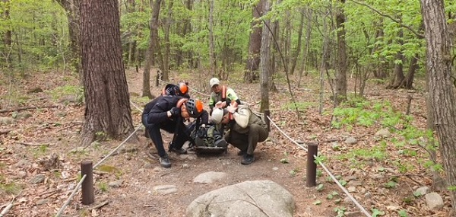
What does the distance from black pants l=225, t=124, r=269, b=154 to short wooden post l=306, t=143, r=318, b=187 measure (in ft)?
4.18

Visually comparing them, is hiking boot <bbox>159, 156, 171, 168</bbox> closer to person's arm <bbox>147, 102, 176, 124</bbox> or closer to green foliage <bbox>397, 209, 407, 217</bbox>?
person's arm <bbox>147, 102, 176, 124</bbox>

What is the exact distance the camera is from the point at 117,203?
471 cm

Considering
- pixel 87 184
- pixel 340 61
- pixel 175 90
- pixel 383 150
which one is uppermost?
pixel 340 61

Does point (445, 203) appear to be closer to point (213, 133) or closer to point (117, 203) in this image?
point (213, 133)

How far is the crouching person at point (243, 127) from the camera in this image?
19.3 ft

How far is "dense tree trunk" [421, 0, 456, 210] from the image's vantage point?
3.40 metres

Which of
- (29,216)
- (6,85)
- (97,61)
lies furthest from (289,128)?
(6,85)

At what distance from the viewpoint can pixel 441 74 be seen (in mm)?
3467

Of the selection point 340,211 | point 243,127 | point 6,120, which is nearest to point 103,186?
point 243,127

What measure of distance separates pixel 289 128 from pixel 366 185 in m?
3.60

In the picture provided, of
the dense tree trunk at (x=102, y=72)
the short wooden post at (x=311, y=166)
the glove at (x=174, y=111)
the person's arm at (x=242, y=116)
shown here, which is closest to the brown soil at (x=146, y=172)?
the short wooden post at (x=311, y=166)

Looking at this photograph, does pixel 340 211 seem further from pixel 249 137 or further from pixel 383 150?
pixel 249 137

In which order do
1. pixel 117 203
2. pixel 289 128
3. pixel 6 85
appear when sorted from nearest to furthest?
1. pixel 117 203
2. pixel 289 128
3. pixel 6 85

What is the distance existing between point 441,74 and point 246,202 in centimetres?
259
